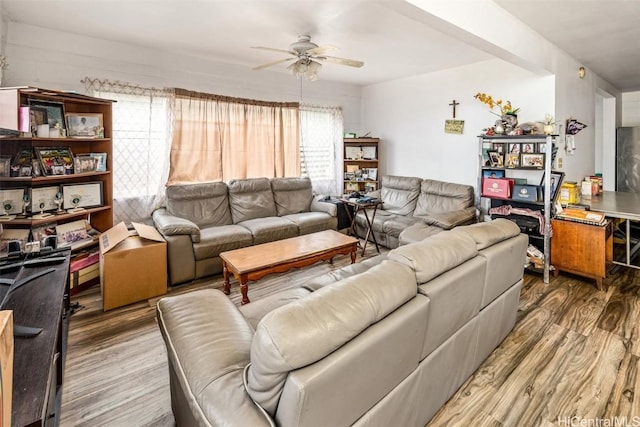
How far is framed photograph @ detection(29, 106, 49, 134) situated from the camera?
2750 mm

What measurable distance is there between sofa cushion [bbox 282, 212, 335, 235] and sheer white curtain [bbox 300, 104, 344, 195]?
115 cm

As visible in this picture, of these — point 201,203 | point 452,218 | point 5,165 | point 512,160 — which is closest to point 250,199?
point 201,203

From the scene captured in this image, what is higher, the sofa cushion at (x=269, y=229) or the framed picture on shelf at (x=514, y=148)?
the framed picture on shelf at (x=514, y=148)

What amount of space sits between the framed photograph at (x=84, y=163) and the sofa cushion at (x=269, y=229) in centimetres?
168

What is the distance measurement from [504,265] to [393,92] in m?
4.21

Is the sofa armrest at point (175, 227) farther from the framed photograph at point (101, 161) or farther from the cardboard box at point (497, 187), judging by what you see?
the cardboard box at point (497, 187)

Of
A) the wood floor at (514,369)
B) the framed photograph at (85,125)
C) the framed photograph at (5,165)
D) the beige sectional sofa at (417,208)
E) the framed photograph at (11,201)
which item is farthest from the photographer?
the beige sectional sofa at (417,208)

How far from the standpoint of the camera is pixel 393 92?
5508 millimetres

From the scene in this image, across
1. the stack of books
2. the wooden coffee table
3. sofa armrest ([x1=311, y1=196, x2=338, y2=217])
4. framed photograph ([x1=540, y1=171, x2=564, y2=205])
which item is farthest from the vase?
sofa armrest ([x1=311, y1=196, x2=338, y2=217])

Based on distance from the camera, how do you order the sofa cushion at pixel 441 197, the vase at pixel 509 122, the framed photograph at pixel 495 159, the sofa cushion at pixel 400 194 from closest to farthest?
the vase at pixel 509 122
the framed photograph at pixel 495 159
the sofa cushion at pixel 441 197
the sofa cushion at pixel 400 194

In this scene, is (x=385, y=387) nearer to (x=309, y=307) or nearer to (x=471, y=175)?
(x=309, y=307)

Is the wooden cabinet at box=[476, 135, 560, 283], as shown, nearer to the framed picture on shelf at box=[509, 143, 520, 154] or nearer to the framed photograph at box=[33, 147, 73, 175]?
the framed picture on shelf at box=[509, 143, 520, 154]

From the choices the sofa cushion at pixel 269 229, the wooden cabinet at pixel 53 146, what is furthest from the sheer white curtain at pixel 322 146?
the wooden cabinet at pixel 53 146

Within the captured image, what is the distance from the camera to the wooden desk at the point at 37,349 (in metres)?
0.92
